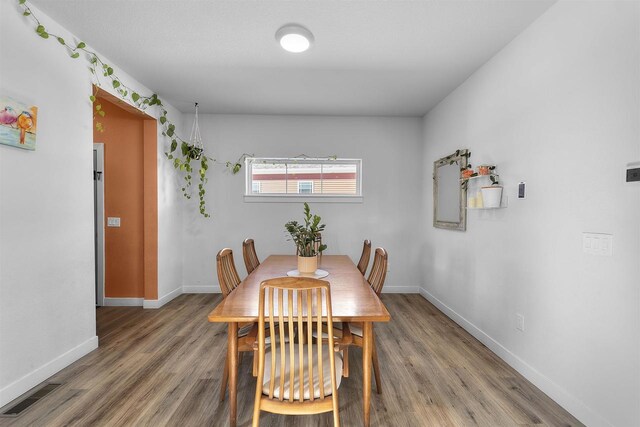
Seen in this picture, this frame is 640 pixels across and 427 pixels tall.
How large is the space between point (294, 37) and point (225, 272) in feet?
5.94

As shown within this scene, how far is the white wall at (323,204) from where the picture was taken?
4438 millimetres

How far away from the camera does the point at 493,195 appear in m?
2.53

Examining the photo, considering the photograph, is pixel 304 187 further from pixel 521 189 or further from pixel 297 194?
pixel 521 189

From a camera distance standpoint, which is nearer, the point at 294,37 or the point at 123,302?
the point at 294,37

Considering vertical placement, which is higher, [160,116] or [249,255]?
[160,116]

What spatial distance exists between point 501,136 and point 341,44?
1563 millimetres

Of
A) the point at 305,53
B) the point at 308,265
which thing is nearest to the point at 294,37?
the point at 305,53

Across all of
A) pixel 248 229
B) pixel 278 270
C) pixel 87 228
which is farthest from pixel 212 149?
pixel 278 270

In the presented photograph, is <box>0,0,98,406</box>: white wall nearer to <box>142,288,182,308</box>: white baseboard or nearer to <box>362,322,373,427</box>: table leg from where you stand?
<box>142,288,182,308</box>: white baseboard

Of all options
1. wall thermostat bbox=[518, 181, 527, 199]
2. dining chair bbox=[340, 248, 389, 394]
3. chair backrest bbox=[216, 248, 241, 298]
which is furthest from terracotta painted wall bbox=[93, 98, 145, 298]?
wall thermostat bbox=[518, 181, 527, 199]

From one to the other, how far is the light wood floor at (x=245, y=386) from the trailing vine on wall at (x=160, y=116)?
1.93 metres

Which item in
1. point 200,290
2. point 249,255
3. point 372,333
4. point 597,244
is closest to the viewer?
point 597,244

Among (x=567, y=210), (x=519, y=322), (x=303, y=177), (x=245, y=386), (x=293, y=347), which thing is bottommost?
(x=245, y=386)

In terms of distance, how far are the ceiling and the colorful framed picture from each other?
76cm
